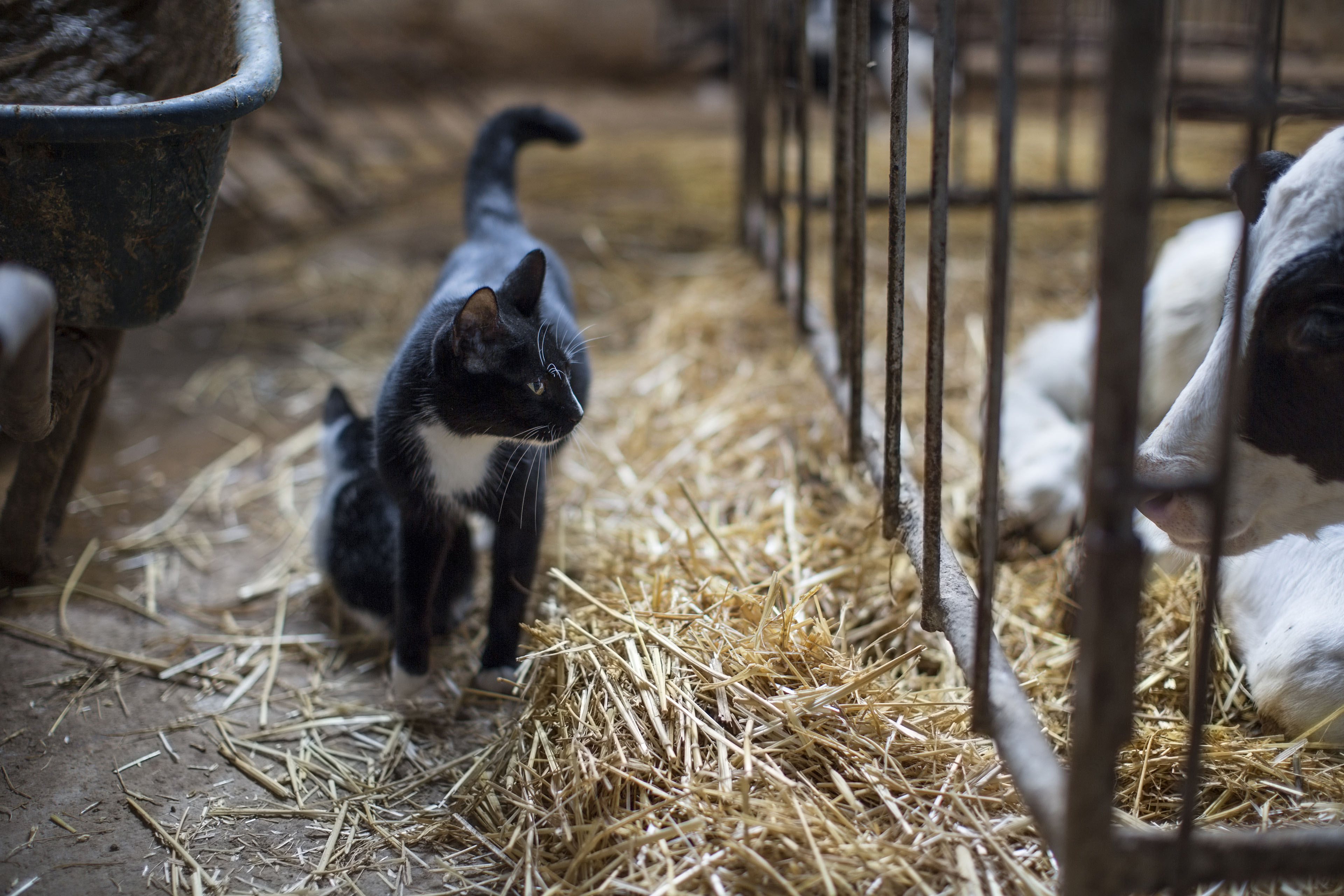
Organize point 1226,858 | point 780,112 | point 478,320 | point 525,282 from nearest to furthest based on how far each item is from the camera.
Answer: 1. point 1226,858
2. point 478,320
3. point 525,282
4. point 780,112

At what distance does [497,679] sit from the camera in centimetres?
227

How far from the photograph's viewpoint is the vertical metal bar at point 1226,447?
1121mm

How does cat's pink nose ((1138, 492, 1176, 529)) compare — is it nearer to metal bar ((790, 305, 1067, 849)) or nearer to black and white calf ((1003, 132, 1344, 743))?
black and white calf ((1003, 132, 1344, 743))

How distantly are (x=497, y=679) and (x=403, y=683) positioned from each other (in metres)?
0.21

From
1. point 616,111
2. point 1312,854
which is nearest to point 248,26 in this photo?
point 1312,854

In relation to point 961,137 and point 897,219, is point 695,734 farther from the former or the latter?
point 961,137

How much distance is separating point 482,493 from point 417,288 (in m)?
2.54

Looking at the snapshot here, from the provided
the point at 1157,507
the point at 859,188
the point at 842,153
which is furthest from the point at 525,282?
the point at 1157,507

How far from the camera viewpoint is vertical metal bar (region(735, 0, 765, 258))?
4.30 m

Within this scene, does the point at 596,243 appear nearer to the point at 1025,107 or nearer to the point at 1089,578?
the point at 1089,578

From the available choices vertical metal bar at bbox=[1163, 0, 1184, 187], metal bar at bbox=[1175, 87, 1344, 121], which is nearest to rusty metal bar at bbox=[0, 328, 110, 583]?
metal bar at bbox=[1175, 87, 1344, 121]

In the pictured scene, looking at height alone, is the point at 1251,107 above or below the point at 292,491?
above

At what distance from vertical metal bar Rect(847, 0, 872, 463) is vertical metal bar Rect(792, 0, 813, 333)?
0.61 m

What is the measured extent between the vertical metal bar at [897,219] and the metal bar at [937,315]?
0.34 ft
